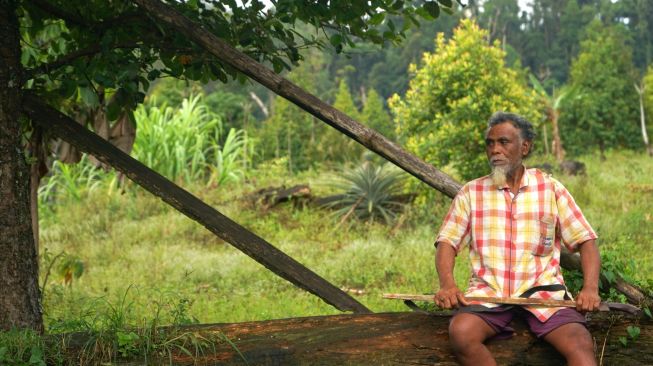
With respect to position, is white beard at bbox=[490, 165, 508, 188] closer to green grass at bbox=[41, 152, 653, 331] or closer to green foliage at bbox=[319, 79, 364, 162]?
green grass at bbox=[41, 152, 653, 331]

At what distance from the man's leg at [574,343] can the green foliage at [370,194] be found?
8.73 metres

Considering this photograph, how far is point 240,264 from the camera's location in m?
10.2

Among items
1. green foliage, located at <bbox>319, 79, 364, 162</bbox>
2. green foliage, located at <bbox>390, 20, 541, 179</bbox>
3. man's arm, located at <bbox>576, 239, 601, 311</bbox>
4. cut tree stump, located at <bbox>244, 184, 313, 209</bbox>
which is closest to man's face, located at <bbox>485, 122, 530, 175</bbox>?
man's arm, located at <bbox>576, 239, 601, 311</bbox>

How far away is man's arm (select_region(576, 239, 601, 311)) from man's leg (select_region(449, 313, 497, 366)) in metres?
0.42

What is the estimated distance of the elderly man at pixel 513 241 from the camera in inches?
151

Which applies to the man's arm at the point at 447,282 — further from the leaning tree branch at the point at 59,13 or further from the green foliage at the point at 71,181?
the green foliage at the point at 71,181

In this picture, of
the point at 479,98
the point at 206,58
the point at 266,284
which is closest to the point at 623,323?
the point at 206,58

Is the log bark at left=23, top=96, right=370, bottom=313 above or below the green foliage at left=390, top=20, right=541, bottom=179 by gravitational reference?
below

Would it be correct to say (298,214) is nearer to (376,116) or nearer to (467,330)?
(467,330)

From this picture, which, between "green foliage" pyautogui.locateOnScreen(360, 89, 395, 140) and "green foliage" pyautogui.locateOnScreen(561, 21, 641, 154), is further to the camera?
"green foliage" pyautogui.locateOnScreen(360, 89, 395, 140)

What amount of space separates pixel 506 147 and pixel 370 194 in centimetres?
891

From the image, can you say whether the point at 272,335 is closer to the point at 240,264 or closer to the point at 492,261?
the point at 492,261

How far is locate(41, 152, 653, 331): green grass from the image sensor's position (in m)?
8.06

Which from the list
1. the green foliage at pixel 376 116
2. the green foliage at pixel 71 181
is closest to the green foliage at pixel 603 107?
the green foliage at pixel 376 116
